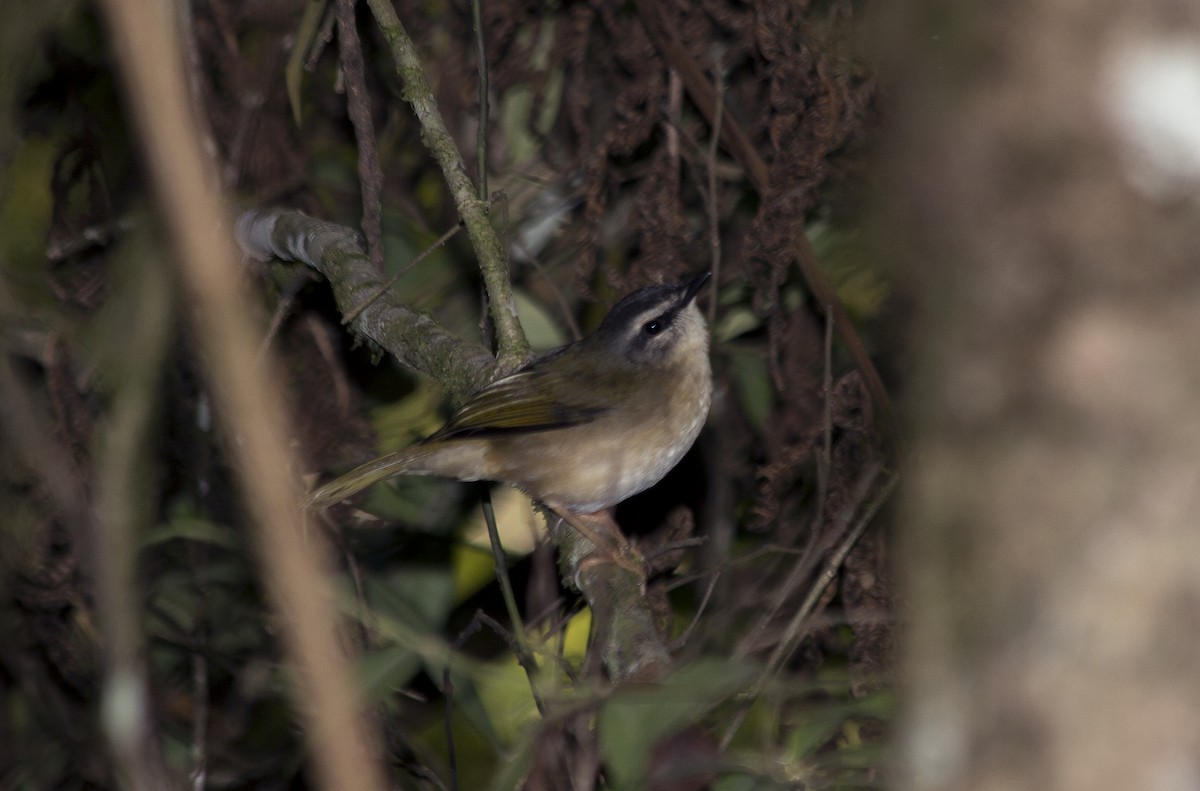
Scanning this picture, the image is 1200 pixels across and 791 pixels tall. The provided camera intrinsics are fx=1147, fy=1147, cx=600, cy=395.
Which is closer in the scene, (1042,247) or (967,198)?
(1042,247)

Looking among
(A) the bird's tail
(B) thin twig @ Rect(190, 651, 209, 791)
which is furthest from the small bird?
(B) thin twig @ Rect(190, 651, 209, 791)

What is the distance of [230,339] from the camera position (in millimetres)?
894

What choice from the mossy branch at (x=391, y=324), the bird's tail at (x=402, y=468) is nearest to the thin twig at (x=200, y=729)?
the bird's tail at (x=402, y=468)

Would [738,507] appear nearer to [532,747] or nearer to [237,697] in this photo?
[237,697]

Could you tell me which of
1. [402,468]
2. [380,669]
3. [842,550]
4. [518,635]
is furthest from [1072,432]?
[402,468]

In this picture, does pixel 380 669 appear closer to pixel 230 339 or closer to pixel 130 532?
pixel 130 532

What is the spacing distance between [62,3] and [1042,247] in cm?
377

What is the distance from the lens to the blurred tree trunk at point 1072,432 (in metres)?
1.18

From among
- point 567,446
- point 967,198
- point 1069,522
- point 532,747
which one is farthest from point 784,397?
point 1069,522

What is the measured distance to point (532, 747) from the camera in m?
2.17

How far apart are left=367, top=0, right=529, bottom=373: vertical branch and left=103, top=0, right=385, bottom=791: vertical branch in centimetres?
296

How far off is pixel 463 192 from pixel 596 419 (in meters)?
0.95

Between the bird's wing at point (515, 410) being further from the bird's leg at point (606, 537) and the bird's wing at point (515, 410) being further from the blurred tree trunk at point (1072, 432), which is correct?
the blurred tree trunk at point (1072, 432)

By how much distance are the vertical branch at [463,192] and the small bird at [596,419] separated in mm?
141
